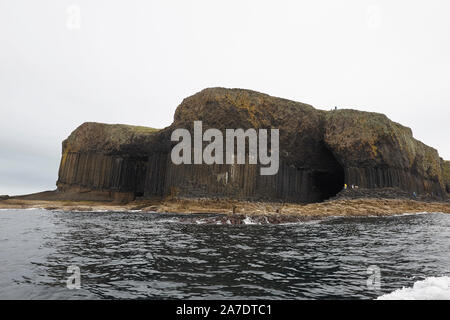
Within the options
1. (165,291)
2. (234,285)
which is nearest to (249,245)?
(234,285)

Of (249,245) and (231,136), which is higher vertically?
(231,136)

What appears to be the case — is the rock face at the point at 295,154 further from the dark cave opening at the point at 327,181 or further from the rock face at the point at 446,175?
the rock face at the point at 446,175

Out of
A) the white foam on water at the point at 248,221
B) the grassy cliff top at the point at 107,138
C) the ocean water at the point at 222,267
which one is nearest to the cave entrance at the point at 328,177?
the white foam on water at the point at 248,221

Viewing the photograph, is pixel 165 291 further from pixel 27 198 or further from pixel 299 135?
pixel 27 198

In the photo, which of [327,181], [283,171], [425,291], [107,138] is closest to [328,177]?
[327,181]

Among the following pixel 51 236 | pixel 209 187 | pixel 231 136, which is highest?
pixel 231 136

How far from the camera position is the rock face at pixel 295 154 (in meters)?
45.9

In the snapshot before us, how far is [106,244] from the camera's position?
14875 mm

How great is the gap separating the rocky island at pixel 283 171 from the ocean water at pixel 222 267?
69.9ft

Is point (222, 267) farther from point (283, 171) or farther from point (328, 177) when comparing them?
point (328, 177)

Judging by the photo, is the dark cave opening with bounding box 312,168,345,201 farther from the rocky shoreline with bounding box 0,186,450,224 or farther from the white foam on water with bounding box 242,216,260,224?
the white foam on water with bounding box 242,216,260,224

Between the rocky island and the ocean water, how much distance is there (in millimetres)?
21312

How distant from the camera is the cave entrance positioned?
5512 centimetres

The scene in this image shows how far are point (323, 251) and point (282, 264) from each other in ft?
11.4
